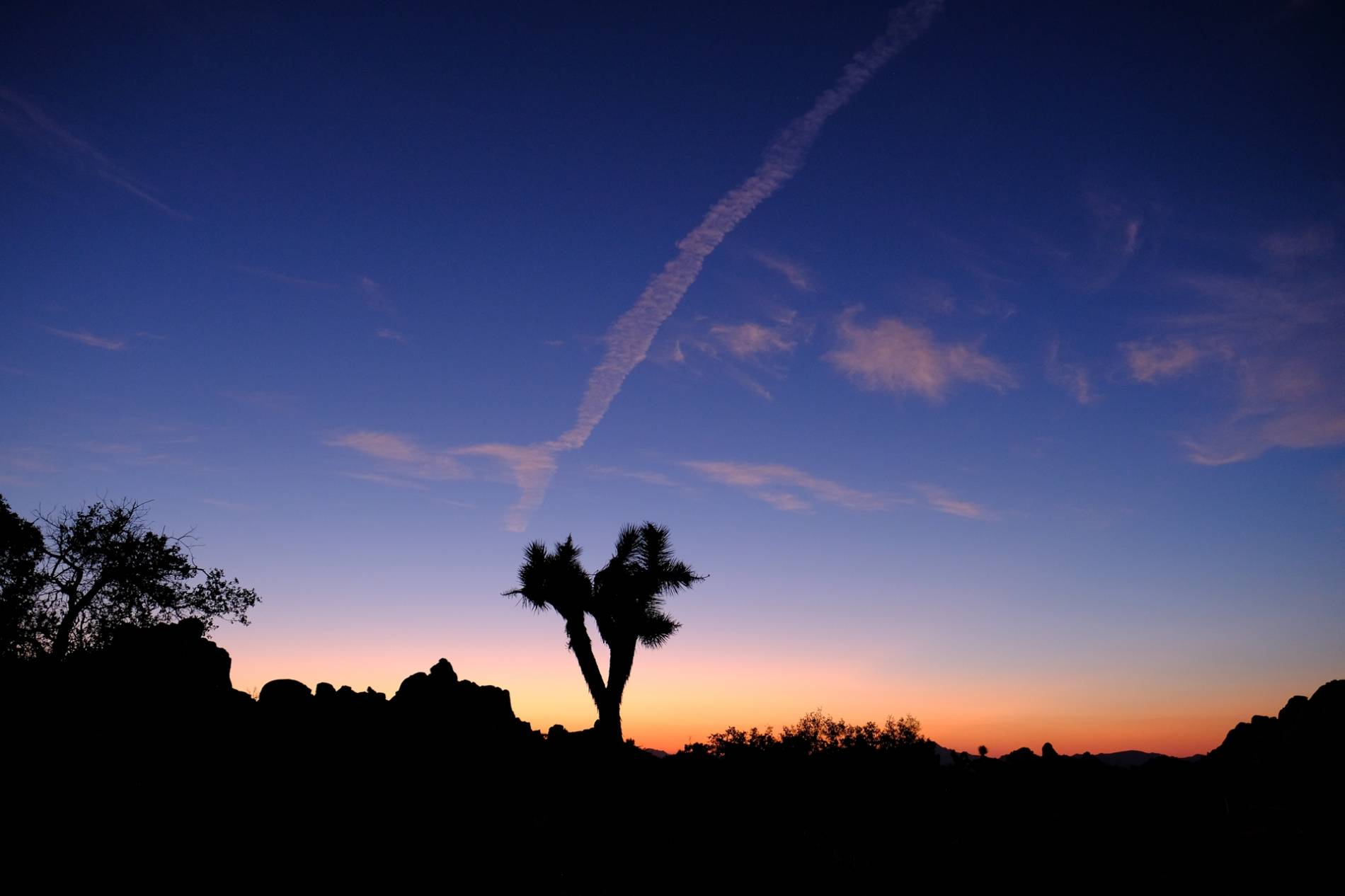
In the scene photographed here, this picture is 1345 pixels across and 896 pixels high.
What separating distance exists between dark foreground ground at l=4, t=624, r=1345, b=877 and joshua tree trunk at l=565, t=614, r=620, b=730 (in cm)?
412

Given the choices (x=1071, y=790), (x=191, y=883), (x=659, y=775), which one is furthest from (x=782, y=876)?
→ (x=191, y=883)

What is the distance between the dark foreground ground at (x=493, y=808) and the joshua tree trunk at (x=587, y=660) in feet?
13.5

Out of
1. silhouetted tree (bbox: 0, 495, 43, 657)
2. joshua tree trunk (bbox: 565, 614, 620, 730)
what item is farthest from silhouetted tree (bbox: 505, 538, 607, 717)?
silhouetted tree (bbox: 0, 495, 43, 657)

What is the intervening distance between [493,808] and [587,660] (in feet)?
26.9

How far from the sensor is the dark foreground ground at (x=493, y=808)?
1430 cm

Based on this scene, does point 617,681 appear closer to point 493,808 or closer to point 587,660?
point 587,660

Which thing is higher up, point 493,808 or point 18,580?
point 18,580

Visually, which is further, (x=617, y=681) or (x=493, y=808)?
(x=617, y=681)

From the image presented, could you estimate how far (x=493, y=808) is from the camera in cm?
1714

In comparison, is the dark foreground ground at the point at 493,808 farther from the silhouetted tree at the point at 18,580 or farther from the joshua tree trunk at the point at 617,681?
the silhouetted tree at the point at 18,580

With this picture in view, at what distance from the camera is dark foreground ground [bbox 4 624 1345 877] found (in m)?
14.3

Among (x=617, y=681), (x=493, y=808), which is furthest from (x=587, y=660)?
(x=493, y=808)

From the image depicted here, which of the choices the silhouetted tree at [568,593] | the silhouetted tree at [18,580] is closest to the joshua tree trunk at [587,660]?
the silhouetted tree at [568,593]

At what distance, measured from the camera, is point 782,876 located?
1549 cm
